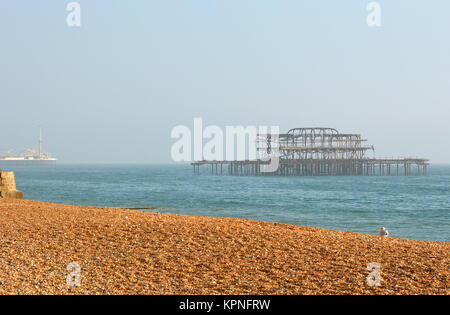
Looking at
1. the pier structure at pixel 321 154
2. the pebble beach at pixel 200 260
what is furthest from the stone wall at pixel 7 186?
the pier structure at pixel 321 154

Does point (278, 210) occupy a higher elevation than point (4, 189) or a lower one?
lower

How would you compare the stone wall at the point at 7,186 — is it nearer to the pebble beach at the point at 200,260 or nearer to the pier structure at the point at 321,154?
the pebble beach at the point at 200,260

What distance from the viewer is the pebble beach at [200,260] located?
6625mm

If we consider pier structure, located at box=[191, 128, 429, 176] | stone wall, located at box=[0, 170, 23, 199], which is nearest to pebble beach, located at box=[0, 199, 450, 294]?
stone wall, located at box=[0, 170, 23, 199]

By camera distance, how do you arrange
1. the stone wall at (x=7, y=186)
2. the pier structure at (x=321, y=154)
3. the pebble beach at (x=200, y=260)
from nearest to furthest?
the pebble beach at (x=200, y=260) < the stone wall at (x=7, y=186) < the pier structure at (x=321, y=154)

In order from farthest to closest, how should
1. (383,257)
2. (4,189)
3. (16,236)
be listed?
(4,189), (16,236), (383,257)

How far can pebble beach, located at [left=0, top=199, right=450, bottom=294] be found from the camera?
6625 mm

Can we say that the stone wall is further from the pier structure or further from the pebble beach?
the pier structure

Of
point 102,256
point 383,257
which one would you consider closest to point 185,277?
point 102,256

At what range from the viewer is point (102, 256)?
27.3 feet

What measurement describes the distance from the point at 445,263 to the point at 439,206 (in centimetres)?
2666
